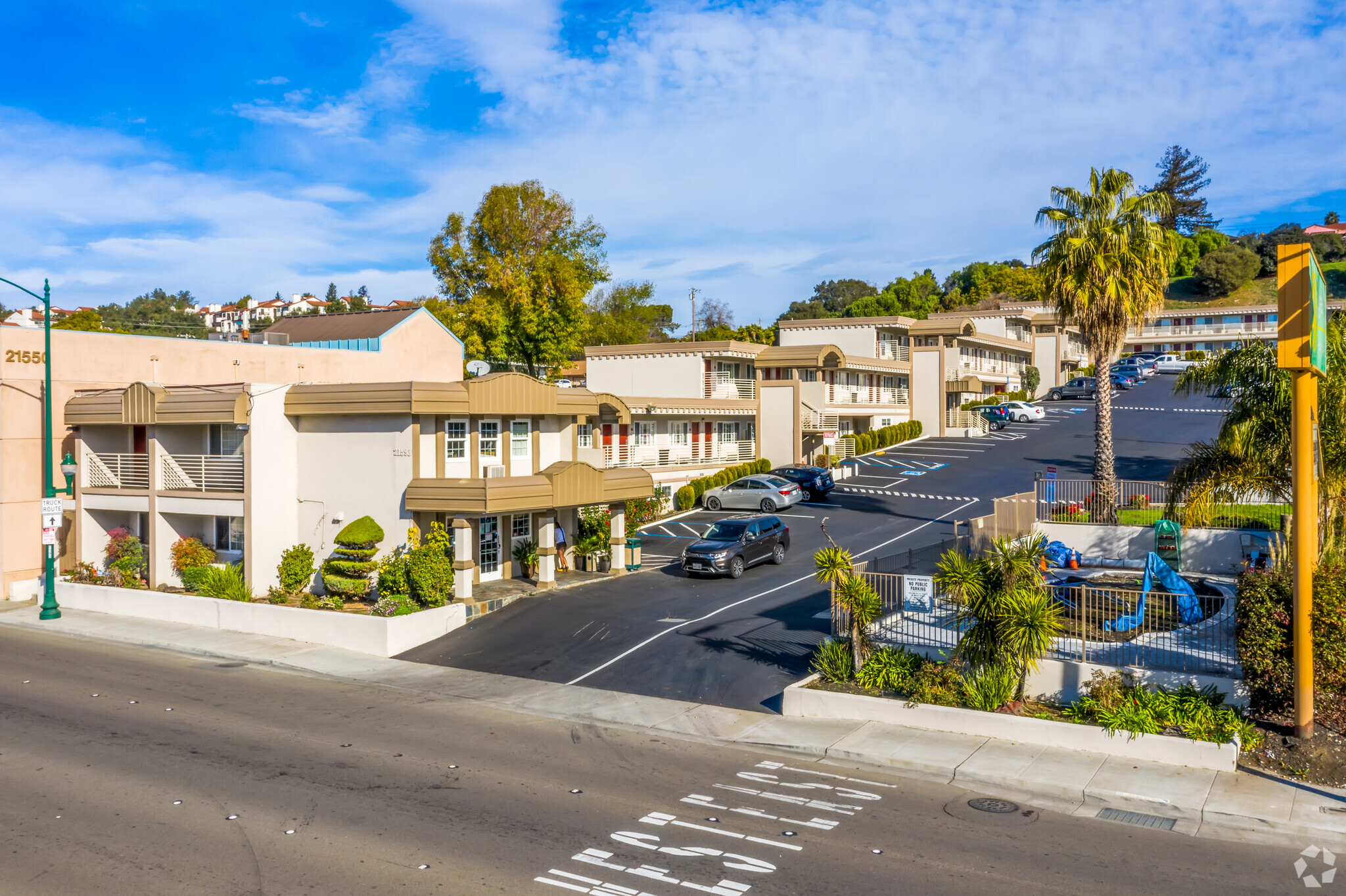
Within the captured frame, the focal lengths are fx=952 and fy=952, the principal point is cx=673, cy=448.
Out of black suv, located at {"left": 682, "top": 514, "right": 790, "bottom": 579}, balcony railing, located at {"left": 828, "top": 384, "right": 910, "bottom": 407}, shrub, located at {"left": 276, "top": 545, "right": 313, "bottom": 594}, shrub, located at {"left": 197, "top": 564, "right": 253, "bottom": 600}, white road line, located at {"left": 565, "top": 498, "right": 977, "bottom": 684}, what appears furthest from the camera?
balcony railing, located at {"left": 828, "top": 384, "right": 910, "bottom": 407}

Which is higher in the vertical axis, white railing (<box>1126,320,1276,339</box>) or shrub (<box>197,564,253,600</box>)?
white railing (<box>1126,320,1276,339</box>)

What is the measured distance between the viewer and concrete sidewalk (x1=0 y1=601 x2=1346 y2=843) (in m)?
11.5

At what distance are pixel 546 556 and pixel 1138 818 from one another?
1886 cm

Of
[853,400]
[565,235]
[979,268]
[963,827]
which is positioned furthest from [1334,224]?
[963,827]

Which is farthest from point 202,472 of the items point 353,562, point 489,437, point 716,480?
point 716,480

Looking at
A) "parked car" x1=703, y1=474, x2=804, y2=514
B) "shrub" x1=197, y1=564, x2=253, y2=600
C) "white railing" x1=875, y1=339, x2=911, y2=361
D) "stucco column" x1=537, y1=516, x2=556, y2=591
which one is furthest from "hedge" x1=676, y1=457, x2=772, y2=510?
"shrub" x1=197, y1=564, x2=253, y2=600

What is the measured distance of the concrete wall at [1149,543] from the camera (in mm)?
25547

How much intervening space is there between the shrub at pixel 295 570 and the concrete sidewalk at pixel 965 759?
4256 mm

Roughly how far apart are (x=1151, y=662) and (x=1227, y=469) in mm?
6374

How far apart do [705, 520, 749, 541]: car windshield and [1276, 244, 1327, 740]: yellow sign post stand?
685 inches

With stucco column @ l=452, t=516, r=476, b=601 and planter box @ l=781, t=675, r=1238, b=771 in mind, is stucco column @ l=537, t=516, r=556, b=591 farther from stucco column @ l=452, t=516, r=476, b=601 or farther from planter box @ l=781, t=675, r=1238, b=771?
planter box @ l=781, t=675, r=1238, b=771

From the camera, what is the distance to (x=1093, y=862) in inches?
404

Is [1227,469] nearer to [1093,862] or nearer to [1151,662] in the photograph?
[1151,662]

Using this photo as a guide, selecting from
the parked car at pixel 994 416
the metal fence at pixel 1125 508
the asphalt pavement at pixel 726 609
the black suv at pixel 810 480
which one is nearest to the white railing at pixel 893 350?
the parked car at pixel 994 416
